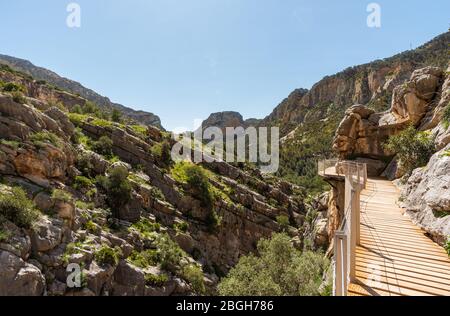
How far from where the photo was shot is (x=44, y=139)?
2900cm

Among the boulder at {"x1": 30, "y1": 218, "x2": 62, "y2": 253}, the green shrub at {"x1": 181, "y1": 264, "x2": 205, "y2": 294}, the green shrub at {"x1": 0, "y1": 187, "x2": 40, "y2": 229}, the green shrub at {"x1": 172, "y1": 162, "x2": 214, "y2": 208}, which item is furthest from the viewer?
the green shrub at {"x1": 172, "y1": 162, "x2": 214, "y2": 208}

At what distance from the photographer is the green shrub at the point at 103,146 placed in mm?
40828

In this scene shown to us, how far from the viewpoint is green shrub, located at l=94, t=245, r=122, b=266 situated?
23.0 metres

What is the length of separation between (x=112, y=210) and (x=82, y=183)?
15.5 ft

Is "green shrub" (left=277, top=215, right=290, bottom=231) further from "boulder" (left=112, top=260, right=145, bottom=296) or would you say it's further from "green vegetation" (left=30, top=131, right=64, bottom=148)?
"green vegetation" (left=30, top=131, right=64, bottom=148)

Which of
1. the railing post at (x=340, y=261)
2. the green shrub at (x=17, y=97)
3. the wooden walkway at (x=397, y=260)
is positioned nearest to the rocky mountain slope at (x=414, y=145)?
the wooden walkway at (x=397, y=260)

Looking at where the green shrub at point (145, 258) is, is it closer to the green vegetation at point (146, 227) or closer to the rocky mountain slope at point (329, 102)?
the green vegetation at point (146, 227)

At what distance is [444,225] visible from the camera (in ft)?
29.7

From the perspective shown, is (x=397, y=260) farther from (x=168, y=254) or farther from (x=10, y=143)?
(x=10, y=143)

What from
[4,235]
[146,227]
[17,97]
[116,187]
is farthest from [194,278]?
[17,97]

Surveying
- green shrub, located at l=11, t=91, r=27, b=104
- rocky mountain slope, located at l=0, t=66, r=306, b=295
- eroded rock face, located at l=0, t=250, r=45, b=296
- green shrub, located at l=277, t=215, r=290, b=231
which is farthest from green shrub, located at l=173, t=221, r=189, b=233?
green shrub, located at l=11, t=91, r=27, b=104

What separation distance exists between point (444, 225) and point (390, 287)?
448 cm

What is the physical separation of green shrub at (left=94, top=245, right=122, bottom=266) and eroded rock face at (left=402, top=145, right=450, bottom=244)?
73.7 ft
